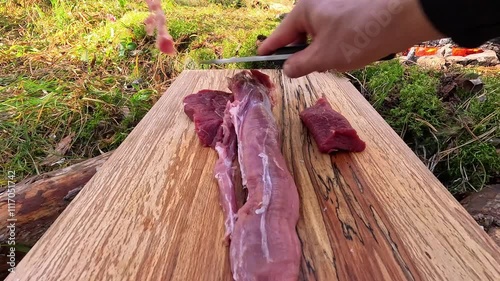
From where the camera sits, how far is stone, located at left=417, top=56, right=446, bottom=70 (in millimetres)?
4042

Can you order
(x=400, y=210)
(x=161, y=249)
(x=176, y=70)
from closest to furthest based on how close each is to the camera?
(x=161, y=249) → (x=400, y=210) → (x=176, y=70)

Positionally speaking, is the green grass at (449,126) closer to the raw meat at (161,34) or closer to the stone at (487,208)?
the stone at (487,208)

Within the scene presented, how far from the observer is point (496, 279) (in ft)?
4.35

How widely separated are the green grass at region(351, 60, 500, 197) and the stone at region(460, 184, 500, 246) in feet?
0.72

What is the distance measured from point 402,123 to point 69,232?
8.08 ft

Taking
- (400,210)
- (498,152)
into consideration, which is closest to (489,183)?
(498,152)

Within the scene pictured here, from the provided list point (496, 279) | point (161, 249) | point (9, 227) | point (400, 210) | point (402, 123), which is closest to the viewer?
point (496, 279)

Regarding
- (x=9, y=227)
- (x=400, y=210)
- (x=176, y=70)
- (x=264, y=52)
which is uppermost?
(x=264, y=52)

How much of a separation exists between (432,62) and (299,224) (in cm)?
348

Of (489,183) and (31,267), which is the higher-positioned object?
(31,267)

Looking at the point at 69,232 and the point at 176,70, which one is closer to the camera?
the point at 69,232

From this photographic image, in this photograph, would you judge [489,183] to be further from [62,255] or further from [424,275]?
[62,255]

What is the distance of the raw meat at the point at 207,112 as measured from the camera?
220 cm

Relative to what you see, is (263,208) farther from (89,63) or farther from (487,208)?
(89,63)
